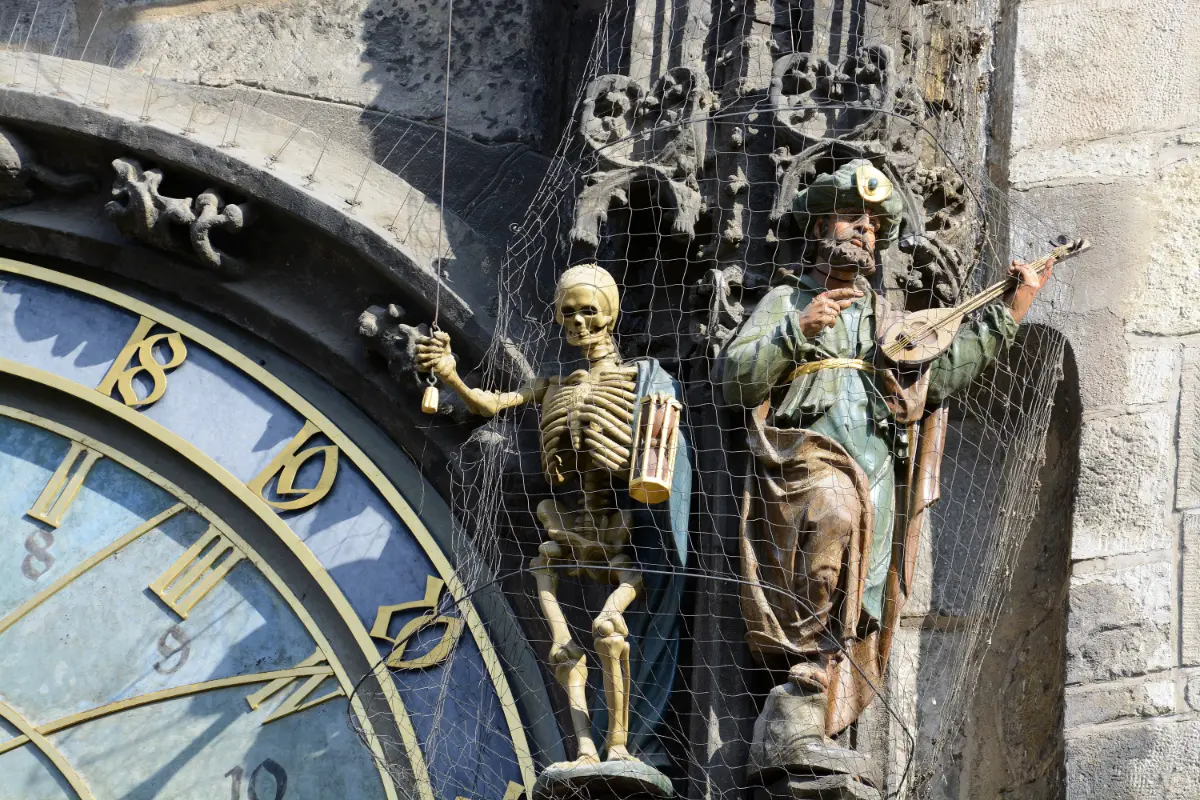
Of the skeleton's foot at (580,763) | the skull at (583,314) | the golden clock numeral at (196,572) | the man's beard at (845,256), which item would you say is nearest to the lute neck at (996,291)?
the man's beard at (845,256)

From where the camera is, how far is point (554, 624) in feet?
15.5

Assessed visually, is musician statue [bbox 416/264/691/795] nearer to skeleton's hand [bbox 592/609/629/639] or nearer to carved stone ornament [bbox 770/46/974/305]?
skeleton's hand [bbox 592/609/629/639]

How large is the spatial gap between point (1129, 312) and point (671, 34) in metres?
0.99

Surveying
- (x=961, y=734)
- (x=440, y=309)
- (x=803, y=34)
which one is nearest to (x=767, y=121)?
(x=803, y=34)

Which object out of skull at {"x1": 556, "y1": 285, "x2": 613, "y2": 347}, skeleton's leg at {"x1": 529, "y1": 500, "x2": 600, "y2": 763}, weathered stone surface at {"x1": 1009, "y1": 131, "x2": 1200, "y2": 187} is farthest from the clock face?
weathered stone surface at {"x1": 1009, "y1": 131, "x2": 1200, "y2": 187}

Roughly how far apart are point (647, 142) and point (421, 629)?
97 centimetres

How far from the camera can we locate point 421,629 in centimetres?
502

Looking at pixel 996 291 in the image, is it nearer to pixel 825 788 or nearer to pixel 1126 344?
pixel 1126 344

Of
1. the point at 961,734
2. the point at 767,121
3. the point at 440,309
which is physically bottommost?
the point at 961,734

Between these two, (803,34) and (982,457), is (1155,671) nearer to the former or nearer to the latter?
(982,457)

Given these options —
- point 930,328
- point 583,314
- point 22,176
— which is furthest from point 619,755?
point 22,176

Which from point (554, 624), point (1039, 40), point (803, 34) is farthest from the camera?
point (1039, 40)

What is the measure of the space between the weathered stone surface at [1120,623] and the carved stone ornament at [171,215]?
170 cm

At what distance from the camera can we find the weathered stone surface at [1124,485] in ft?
16.1
